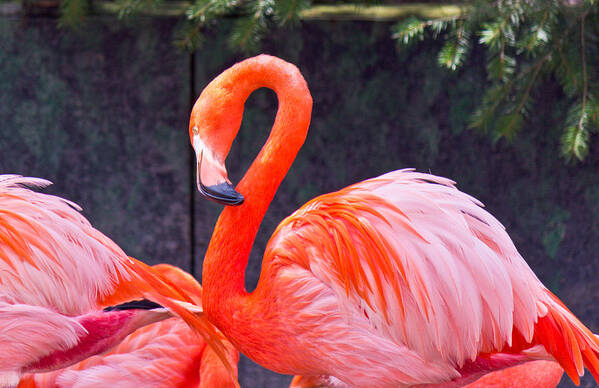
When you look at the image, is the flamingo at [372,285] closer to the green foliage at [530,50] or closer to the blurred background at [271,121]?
the green foliage at [530,50]

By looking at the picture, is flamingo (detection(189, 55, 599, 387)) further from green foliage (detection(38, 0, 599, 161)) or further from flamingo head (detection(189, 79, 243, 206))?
green foliage (detection(38, 0, 599, 161))

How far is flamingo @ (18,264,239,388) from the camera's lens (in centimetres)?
153

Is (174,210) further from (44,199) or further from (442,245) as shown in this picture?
(442,245)

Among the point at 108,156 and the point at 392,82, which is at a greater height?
the point at 392,82

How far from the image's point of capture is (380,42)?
196cm

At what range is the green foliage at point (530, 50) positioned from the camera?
1599mm

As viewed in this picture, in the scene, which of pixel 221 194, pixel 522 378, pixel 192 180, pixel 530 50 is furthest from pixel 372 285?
pixel 192 180

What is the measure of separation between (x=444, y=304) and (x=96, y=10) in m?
1.47

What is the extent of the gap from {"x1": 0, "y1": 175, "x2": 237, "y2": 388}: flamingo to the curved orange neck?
132mm

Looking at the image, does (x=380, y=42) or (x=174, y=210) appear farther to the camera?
(x=174, y=210)

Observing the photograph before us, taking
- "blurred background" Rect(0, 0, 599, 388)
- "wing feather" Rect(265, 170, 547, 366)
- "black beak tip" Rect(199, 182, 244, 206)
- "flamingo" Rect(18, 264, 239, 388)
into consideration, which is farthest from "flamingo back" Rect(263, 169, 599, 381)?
"blurred background" Rect(0, 0, 599, 388)

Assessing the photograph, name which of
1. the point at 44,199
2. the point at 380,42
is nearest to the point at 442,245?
the point at 44,199

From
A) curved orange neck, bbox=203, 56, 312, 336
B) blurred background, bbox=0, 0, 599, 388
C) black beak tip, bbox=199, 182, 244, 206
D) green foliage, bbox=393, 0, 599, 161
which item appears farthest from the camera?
blurred background, bbox=0, 0, 599, 388

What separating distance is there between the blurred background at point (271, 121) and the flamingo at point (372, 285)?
0.71 meters
